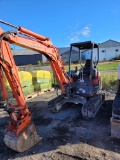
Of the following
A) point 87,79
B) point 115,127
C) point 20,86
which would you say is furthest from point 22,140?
point 87,79

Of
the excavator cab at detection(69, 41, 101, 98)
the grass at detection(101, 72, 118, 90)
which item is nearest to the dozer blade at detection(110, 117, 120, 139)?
the excavator cab at detection(69, 41, 101, 98)

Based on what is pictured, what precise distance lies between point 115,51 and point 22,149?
136ft

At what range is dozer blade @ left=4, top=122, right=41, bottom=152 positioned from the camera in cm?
386

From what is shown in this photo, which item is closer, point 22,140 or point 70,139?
point 22,140

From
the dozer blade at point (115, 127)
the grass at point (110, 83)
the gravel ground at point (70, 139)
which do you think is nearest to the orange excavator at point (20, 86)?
the gravel ground at point (70, 139)

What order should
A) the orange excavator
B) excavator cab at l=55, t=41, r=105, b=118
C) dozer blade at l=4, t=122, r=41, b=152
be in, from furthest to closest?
excavator cab at l=55, t=41, r=105, b=118 < the orange excavator < dozer blade at l=4, t=122, r=41, b=152

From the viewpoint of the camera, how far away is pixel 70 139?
4.60 metres

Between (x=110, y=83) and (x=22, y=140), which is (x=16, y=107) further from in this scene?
(x=110, y=83)

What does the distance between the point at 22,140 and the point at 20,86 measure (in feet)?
4.23

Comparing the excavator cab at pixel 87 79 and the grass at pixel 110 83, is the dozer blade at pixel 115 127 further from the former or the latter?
the grass at pixel 110 83

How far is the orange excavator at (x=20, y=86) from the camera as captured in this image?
13.2 feet

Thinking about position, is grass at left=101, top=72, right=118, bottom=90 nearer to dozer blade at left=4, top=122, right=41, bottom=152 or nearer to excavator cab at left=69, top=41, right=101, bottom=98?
excavator cab at left=69, top=41, right=101, bottom=98

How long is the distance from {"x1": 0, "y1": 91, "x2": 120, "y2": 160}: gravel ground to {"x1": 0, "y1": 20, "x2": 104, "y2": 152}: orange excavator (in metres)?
0.29

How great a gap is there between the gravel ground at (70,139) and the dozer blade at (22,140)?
0.13 m
